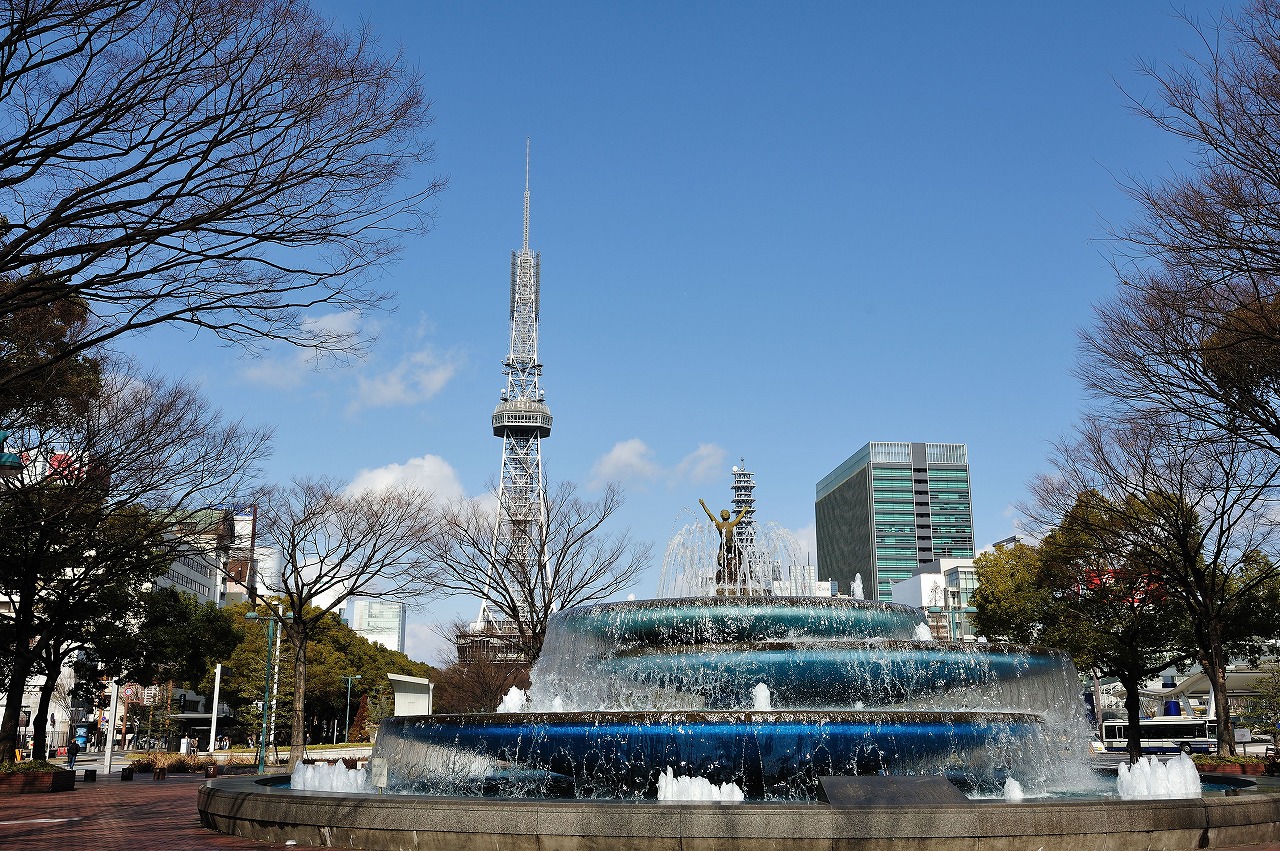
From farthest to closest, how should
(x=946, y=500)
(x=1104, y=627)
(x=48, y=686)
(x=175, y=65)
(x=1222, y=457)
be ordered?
(x=946, y=500) → (x=1104, y=627) → (x=48, y=686) → (x=1222, y=457) → (x=175, y=65)

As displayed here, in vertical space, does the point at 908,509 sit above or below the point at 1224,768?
above

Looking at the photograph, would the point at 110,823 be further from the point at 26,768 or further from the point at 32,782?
the point at 26,768

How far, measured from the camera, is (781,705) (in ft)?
47.3

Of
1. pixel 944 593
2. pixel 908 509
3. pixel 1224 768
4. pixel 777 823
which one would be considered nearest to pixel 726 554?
pixel 1224 768

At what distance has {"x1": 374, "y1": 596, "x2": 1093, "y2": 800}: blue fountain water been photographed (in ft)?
36.3

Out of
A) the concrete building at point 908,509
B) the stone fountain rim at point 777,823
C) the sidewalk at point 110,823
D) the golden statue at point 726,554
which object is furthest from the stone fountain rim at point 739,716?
the concrete building at point 908,509

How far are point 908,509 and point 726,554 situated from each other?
15904 cm

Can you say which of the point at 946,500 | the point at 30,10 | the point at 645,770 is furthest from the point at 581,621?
the point at 946,500

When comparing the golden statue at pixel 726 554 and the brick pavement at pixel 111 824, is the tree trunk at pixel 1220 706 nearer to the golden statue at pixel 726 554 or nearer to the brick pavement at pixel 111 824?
the golden statue at pixel 726 554

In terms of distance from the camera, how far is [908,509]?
17600cm

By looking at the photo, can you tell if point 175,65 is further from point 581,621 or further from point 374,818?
point 581,621

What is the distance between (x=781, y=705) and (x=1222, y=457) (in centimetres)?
1489

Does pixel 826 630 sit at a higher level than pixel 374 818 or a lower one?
higher

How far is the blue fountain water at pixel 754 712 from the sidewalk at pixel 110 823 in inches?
100.0
